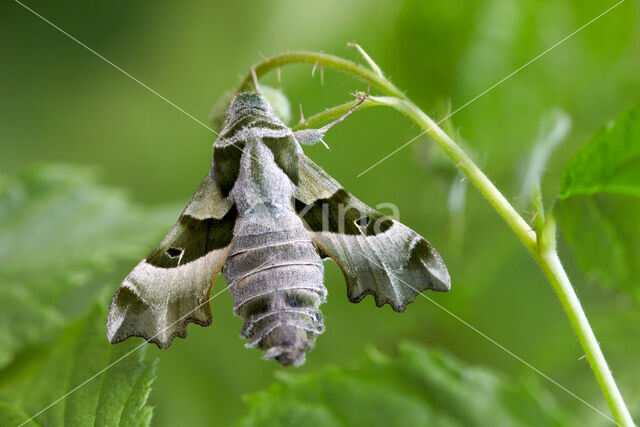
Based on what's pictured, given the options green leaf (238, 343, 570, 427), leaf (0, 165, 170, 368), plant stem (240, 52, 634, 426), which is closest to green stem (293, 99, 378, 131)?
plant stem (240, 52, 634, 426)

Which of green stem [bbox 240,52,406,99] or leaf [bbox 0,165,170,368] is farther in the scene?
leaf [bbox 0,165,170,368]

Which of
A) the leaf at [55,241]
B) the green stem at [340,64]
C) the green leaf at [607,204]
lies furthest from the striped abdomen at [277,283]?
the leaf at [55,241]

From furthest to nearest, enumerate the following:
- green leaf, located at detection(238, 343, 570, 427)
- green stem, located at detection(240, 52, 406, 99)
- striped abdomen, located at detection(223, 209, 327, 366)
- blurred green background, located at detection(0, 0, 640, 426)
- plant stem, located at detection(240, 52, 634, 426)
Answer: blurred green background, located at detection(0, 0, 640, 426), green leaf, located at detection(238, 343, 570, 427), green stem, located at detection(240, 52, 406, 99), plant stem, located at detection(240, 52, 634, 426), striped abdomen, located at detection(223, 209, 327, 366)

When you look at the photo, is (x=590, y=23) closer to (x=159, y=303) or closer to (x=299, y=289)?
(x=299, y=289)

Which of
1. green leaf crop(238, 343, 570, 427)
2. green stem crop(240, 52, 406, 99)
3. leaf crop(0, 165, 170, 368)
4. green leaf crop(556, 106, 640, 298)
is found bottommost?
green leaf crop(238, 343, 570, 427)

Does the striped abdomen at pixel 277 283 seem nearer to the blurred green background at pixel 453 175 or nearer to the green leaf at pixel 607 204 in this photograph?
the blurred green background at pixel 453 175

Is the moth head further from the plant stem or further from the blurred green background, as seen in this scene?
the blurred green background
